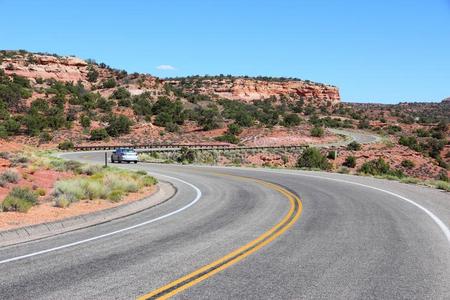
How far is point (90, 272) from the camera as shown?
7578mm

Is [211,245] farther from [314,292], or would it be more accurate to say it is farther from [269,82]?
[269,82]

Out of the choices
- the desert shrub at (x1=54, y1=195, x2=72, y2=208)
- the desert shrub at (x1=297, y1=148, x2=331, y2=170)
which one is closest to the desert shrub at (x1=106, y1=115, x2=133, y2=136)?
the desert shrub at (x1=297, y1=148, x2=331, y2=170)

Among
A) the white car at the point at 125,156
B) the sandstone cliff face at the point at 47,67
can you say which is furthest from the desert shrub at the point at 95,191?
the sandstone cliff face at the point at 47,67

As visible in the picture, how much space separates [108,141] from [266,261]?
203 feet

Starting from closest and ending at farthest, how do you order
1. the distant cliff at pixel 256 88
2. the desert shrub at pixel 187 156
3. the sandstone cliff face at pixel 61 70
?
the desert shrub at pixel 187 156 → the sandstone cliff face at pixel 61 70 → the distant cliff at pixel 256 88

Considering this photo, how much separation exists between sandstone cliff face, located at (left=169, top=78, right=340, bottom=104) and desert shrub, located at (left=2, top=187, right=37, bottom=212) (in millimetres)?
119054

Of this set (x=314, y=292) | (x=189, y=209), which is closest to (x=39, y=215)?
(x=189, y=209)

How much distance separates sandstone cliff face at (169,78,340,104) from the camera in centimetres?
14000

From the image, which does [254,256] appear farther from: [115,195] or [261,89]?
[261,89]

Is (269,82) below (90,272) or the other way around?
the other way around

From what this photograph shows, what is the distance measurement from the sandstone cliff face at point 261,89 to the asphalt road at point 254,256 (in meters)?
121

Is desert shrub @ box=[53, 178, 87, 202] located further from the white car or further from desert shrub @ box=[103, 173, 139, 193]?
the white car

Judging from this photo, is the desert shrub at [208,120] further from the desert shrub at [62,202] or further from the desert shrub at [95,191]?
the desert shrub at [62,202]

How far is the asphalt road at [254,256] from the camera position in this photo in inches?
264
